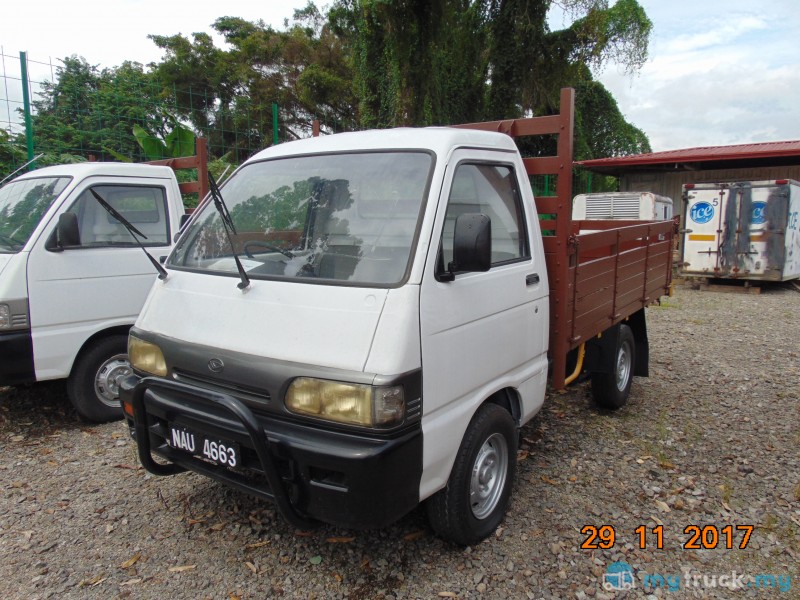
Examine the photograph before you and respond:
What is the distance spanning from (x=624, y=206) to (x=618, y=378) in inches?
363

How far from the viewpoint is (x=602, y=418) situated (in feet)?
16.1

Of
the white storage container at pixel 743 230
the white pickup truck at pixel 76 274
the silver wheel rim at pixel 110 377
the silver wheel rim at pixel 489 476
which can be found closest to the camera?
the silver wheel rim at pixel 489 476

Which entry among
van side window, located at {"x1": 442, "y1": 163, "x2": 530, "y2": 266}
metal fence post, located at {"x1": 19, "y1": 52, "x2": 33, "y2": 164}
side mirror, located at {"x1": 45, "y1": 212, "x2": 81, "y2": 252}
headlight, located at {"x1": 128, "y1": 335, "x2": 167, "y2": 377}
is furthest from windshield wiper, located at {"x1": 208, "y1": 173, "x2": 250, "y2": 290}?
metal fence post, located at {"x1": 19, "y1": 52, "x2": 33, "y2": 164}

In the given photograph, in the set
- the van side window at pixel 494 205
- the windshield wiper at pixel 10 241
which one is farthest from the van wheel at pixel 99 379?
the van side window at pixel 494 205

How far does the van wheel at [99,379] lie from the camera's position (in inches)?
174

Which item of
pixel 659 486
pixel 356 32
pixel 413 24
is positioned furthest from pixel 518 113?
pixel 659 486

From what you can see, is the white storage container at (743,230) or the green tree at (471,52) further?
the green tree at (471,52)

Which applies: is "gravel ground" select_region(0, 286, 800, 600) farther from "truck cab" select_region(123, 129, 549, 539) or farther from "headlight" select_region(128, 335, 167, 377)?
"headlight" select_region(128, 335, 167, 377)

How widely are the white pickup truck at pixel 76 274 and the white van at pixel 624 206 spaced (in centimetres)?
1035

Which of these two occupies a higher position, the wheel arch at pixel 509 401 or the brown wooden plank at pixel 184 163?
the brown wooden plank at pixel 184 163

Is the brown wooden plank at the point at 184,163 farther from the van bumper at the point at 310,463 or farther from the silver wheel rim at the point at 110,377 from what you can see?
the van bumper at the point at 310,463

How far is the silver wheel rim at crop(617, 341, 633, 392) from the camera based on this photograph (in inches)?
196

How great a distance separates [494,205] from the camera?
318cm

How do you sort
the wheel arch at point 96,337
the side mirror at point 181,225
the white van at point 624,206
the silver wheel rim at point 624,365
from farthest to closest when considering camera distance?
the white van at point 624,206
the silver wheel rim at point 624,365
the wheel arch at point 96,337
the side mirror at point 181,225
